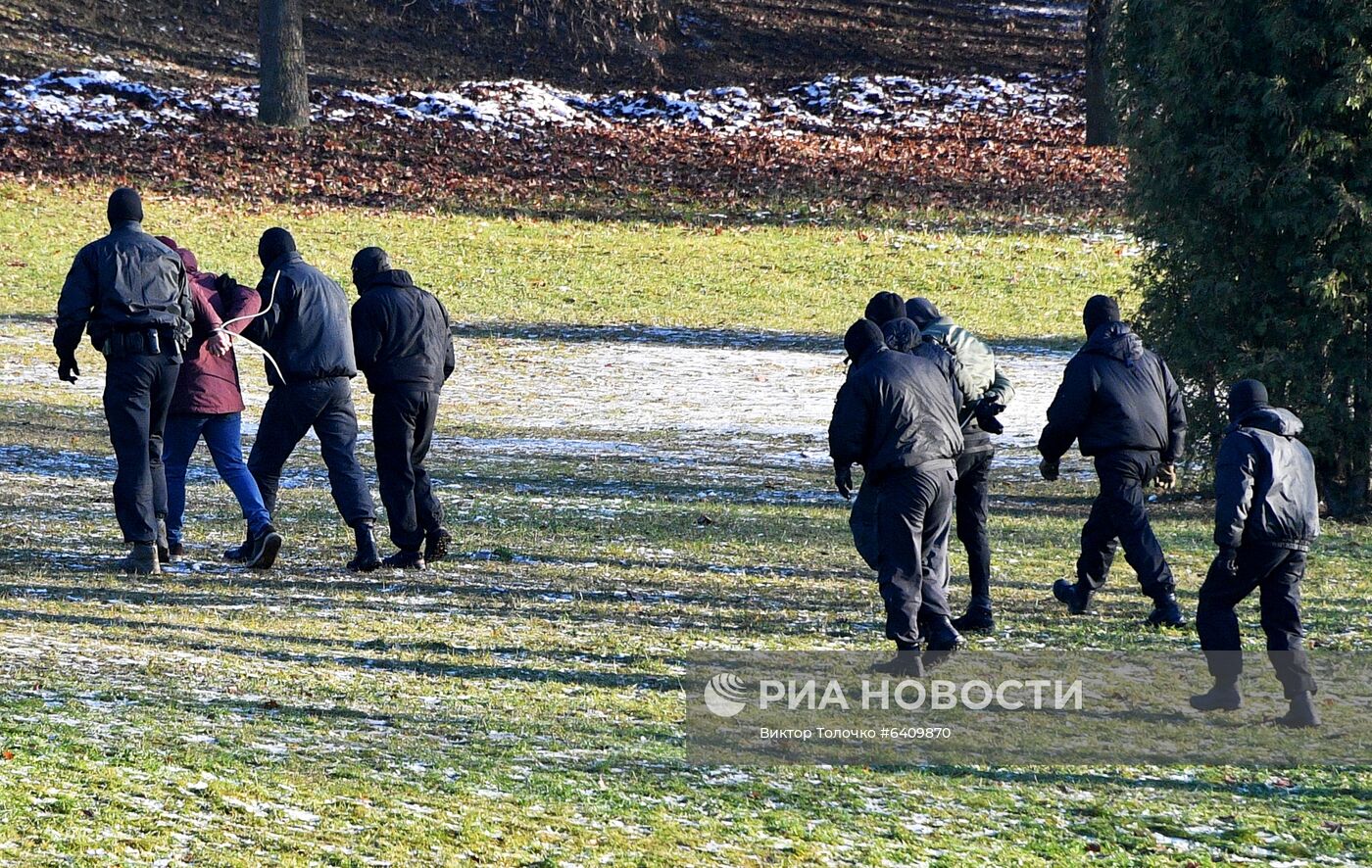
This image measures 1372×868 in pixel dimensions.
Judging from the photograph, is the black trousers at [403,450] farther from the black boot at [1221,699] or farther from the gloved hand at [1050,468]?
the black boot at [1221,699]

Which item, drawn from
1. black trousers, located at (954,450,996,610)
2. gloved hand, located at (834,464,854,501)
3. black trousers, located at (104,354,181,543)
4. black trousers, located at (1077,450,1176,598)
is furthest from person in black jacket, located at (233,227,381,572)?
black trousers, located at (1077,450,1176,598)

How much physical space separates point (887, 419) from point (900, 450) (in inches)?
5.8

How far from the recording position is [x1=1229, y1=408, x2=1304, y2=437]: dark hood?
6.90m

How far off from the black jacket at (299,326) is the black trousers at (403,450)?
0.38 metres

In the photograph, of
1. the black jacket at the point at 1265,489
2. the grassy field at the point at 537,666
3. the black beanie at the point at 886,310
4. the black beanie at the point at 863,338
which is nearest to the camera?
the grassy field at the point at 537,666

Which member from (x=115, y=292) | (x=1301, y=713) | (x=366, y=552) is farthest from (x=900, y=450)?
(x=115, y=292)

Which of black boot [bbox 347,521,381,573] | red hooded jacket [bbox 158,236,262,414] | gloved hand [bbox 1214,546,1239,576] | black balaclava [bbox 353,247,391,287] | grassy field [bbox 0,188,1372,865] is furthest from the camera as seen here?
black boot [bbox 347,521,381,573]

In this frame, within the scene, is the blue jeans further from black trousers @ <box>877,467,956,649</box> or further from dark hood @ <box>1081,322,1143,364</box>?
dark hood @ <box>1081,322,1143,364</box>

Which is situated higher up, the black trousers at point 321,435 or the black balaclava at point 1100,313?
the black balaclava at point 1100,313

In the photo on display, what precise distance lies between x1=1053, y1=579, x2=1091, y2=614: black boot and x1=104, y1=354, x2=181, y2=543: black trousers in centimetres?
517

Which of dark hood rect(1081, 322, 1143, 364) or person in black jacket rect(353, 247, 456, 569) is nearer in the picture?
dark hood rect(1081, 322, 1143, 364)

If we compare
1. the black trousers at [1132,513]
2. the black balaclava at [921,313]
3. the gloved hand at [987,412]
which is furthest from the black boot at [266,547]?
the black trousers at [1132,513]

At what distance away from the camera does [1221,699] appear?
7.21 metres

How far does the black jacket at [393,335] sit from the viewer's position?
920cm
